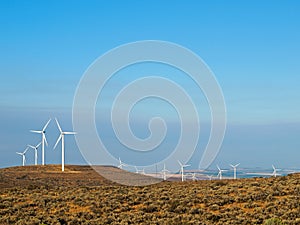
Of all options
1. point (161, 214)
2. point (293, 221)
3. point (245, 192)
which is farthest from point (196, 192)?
point (293, 221)

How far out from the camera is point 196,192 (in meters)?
42.9

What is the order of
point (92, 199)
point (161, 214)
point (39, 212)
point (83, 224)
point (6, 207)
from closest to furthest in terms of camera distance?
point (83, 224), point (161, 214), point (39, 212), point (6, 207), point (92, 199)

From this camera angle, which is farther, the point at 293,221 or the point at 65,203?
the point at 65,203

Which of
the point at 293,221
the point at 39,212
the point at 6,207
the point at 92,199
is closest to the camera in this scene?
the point at 293,221

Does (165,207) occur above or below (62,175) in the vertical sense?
below

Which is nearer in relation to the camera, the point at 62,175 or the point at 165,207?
the point at 165,207

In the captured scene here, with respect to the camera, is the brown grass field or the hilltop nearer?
the brown grass field

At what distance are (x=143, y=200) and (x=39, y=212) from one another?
27.3ft

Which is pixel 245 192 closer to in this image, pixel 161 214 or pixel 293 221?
pixel 161 214

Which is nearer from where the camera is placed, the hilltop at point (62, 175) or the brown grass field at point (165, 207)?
the brown grass field at point (165, 207)

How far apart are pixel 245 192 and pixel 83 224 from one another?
15909 millimetres

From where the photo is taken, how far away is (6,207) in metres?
37.6

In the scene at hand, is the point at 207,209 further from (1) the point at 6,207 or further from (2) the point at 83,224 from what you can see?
(1) the point at 6,207

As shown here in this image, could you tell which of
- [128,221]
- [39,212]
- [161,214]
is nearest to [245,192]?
[161,214]
